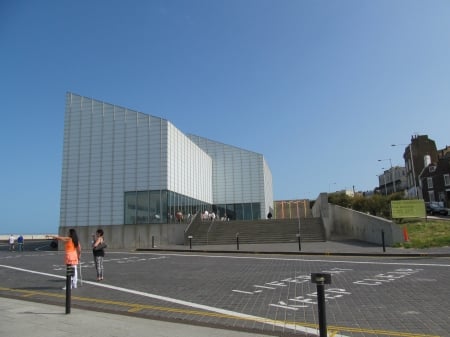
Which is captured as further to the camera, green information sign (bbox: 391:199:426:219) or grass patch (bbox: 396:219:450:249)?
green information sign (bbox: 391:199:426:219)

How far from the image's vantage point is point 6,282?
13617mm

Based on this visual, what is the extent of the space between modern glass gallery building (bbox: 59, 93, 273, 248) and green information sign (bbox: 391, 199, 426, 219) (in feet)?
56.9

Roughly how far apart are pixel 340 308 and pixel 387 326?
1.54 meters

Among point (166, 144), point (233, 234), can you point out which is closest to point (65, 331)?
point (233, 234)

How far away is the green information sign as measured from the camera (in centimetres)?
2830

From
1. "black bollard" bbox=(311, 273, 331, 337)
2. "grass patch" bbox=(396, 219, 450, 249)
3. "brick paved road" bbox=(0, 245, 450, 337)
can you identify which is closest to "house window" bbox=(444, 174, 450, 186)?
"grass patch" bbox=(396, 219, 450, 249)

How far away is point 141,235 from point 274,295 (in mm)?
27447

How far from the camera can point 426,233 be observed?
25156 millimetres

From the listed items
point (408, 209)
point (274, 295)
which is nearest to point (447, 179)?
point (408, 209)

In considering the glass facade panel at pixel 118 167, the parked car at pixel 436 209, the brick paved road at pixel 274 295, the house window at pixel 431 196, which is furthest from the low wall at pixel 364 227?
the house window at pixel 431 196

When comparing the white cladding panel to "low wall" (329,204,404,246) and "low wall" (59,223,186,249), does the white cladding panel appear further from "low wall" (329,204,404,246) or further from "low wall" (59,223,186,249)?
"low wall" (329,204,404,246)

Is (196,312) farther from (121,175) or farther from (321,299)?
(121,175)

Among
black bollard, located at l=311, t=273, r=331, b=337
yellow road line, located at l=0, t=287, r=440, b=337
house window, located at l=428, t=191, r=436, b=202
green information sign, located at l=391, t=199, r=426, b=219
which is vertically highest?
house window, located at l=428, t=191, r=436, b=202

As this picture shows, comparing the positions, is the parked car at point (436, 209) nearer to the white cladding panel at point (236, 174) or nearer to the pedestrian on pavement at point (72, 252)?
the white cladding panel at point (236, 174)
